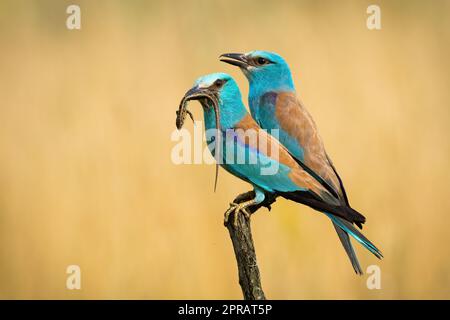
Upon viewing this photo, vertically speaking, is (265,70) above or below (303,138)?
above

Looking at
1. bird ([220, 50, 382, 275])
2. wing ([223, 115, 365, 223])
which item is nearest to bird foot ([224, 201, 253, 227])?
wing ([223, 115, 365, 223])

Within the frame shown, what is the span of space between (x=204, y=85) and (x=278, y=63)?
0.44 metres

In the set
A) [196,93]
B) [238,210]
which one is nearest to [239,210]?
[238,210]

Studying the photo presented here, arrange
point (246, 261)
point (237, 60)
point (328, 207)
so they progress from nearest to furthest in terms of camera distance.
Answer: point (328, 207) < point (246, 261) < point (237, 60)

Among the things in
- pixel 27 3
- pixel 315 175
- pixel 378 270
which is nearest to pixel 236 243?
pixel 315 175

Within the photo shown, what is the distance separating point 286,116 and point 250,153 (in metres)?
0.34

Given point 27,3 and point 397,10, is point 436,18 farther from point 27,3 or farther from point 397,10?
point 27,3

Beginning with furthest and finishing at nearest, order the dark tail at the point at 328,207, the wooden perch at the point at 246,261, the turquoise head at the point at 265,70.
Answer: the turquoise head at the point at 265,70
the wooden perch at the point at 246,261
the dark tail at the point at 328,207

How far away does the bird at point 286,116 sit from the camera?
3.10m

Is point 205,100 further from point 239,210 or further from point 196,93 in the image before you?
point 239,210

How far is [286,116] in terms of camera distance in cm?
317

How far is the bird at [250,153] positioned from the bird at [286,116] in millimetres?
100

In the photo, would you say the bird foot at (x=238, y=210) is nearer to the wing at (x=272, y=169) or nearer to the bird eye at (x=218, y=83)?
the wing at (x=272, y=169)

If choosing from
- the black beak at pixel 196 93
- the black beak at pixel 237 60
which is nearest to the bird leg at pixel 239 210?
the black beak at pixel 196 93
